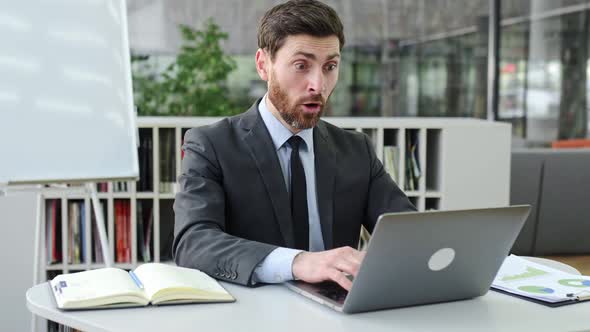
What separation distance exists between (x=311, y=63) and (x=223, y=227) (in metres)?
0.46

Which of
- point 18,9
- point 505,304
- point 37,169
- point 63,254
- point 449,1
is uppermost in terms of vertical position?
point 449,1

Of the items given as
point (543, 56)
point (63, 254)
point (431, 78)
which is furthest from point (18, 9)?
point (543, 56)

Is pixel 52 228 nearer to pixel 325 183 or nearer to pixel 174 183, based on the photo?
pixel 174 183

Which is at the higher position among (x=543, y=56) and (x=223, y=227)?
(x=543, y=56)

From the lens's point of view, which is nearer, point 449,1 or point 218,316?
point 218,316

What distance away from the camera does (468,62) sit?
8.02 metres

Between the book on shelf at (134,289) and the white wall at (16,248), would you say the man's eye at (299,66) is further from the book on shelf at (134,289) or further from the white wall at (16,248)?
the white wall at (16,248)

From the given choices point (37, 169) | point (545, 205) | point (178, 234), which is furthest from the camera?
point (545, 205)

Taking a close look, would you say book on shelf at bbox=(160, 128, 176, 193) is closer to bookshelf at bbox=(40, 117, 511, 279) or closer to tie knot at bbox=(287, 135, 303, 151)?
bookshelf at bbox=(40, 117, 511, 279)

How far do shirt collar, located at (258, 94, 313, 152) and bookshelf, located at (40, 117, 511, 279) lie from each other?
1.78 meters

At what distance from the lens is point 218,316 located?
141cm

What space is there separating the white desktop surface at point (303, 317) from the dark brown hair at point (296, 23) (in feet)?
2.41

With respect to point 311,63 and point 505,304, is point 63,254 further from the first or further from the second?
point 505,304

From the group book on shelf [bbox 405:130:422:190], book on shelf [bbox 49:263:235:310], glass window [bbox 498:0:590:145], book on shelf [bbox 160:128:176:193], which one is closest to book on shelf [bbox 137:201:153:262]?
book on shelf [bbox 160:128:176:193]
